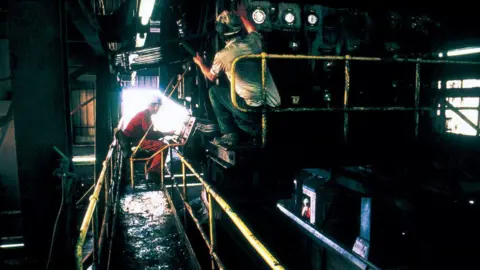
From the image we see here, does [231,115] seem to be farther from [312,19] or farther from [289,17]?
[312,19]

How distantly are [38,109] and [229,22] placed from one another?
3174 mm

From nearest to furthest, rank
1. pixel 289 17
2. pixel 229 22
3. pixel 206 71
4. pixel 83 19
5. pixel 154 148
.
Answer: pixel 83 19 → pixel 229 22 → pixel 206 71 → pixel 289 17 → pixel 154 148

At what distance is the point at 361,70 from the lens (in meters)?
8.85

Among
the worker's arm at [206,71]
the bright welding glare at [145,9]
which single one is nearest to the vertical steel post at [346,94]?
the worker's arm at [206,71]

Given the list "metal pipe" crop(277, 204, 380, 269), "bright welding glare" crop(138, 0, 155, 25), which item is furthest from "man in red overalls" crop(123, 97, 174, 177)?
"metal pipe" crop(277, 204, 380, 269)

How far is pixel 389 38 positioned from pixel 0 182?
14.7m

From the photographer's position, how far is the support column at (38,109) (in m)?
2.80

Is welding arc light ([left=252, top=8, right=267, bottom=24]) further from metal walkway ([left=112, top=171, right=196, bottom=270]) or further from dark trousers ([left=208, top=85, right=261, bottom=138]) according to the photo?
metal walkway ([left=112, top=171, right=196, bottom=270])

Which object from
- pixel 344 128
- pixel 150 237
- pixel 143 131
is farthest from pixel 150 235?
pixel 143 131

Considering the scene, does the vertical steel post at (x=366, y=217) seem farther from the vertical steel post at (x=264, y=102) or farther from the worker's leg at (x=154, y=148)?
the worker's leg at (x=154, y=148)

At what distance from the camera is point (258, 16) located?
814 cm

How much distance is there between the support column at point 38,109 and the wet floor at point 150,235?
2311 mm

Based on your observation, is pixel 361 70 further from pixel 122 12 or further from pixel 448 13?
pixel 122 12

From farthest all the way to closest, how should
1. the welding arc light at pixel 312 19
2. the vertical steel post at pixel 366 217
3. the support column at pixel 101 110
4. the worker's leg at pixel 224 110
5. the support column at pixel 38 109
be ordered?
the welding arc light at pixel 312 19 → the support column at pixel 101 110 → the vertical steel post at pixel 366 217 → the worker's leg at pixel 224 110 → the support column at pixel 38 109
